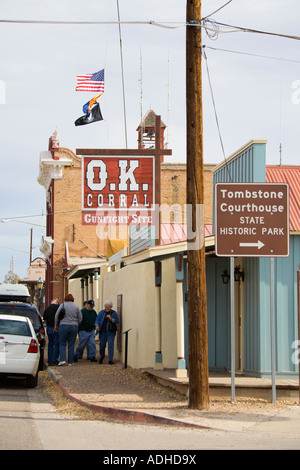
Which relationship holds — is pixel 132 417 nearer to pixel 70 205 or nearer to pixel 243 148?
pixel 243 148

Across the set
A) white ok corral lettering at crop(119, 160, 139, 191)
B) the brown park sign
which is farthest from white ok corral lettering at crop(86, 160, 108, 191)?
the brown park sign

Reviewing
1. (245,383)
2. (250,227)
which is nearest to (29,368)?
(245,383)

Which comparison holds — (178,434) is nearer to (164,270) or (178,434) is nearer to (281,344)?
(281,344)

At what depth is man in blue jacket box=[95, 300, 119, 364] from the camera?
18.3m

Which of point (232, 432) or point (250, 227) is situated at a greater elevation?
point (250, 227)

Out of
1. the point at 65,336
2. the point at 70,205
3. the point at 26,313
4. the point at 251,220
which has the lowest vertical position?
the point at 65,336

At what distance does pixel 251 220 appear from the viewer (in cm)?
1226

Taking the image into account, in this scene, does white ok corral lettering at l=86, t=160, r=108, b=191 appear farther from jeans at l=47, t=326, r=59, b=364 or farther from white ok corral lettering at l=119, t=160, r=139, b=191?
jeans at l=47, t=326, r=59, b=364

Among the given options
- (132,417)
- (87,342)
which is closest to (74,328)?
(87,342)

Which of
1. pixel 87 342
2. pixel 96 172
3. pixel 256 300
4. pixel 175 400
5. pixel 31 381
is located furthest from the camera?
pixel 87 342

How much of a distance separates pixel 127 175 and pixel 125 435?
32.0 ft

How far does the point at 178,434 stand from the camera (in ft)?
31.8

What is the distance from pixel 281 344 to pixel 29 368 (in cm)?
497

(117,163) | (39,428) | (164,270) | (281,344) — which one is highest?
(117,163)
